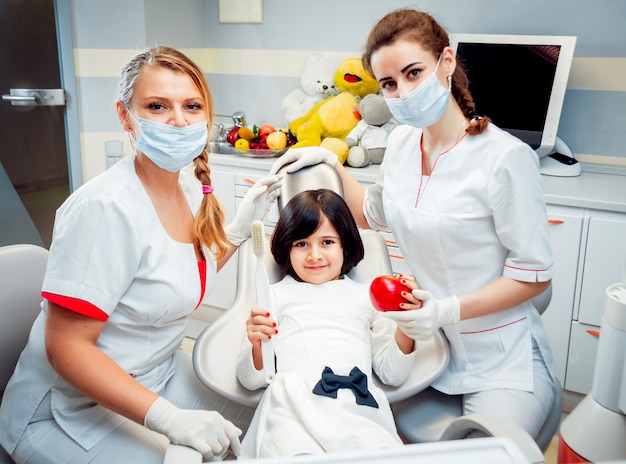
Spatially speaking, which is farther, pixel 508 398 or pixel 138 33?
pixel 138 33

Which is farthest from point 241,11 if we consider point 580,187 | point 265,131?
point 580,187

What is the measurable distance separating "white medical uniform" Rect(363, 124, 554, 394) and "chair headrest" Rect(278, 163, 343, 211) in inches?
12.1

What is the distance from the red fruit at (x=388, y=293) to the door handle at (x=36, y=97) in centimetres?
235

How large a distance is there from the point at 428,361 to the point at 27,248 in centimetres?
96

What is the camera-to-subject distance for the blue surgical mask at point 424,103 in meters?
1.39

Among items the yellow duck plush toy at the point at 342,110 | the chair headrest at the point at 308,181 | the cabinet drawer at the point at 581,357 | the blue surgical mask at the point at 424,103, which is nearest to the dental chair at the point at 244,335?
the chair headrest at the point at 308,181

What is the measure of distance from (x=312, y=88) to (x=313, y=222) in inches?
66.1

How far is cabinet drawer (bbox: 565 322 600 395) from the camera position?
2.30 metres

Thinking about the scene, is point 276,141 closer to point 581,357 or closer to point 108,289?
point 581,357

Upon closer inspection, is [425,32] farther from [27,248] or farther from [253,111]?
[253,111]

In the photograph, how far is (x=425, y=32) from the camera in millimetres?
1402

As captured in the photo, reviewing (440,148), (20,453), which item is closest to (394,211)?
(440,148)

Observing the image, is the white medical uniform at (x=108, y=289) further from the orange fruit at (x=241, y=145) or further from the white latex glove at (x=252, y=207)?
the orange fruit at (x=241, y=145)

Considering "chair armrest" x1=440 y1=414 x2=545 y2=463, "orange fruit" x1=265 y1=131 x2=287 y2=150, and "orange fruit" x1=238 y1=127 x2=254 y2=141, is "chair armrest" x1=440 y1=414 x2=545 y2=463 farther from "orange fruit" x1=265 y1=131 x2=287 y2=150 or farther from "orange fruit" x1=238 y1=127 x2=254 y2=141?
"orange fruit" x1=238 y1=127 x2=254 y2=141
